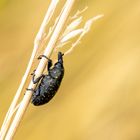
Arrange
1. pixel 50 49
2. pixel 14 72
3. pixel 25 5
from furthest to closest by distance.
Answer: pixel 25 5
pixel 14 72
pixel 50 49

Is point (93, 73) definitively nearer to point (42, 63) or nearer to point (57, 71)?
point (57, 71)

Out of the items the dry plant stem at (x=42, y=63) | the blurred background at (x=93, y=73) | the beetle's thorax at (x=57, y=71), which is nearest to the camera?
the dry plant stem at (x=42, y=63)

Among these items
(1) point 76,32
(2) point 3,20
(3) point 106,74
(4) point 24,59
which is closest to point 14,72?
(4) point 24,59

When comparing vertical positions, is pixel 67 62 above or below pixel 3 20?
below

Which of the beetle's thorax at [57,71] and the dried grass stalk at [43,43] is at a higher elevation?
the beetle's thorax at [57,71]

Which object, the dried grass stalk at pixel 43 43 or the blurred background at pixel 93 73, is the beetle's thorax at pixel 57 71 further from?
the blurred background at pixel 93 73

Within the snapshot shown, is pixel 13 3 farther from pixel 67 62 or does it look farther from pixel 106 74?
pixel 106 74

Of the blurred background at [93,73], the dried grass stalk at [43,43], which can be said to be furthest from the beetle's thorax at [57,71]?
the blurred background at [93,73]

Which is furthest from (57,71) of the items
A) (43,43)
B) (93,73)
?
(93,73)
